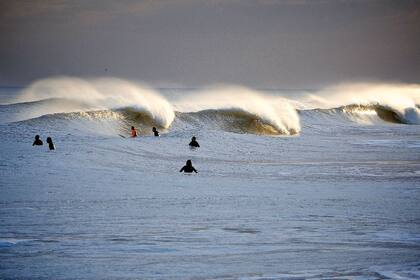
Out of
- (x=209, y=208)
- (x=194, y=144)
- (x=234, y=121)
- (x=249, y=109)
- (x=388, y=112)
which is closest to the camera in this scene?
(x=209, y=208)

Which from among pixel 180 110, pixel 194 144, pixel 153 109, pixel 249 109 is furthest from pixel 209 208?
pixel 180 110

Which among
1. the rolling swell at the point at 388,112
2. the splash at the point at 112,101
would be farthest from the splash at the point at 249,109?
the rolling swell at the point at 388,112

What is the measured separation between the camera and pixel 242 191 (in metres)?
13.3

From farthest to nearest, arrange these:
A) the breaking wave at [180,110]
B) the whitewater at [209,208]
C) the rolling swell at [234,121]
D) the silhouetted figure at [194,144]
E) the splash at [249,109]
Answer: the splash at [249,109] → the rolling swell at [234,121] → the breaking wave at [180,110] → the silhouetted figure at [194,144] → the whitewater at [209,208]

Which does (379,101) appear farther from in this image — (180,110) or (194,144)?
(194,144)

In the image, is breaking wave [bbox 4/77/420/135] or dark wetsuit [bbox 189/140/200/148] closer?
dark wetsuit [bbox 189/140/200/148]

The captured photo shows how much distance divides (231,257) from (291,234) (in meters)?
1.64

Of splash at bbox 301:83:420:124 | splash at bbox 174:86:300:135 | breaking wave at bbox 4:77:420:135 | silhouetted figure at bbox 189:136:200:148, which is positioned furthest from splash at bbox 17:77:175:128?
splash at bbox 301:83:420:124

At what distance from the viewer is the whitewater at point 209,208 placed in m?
7.27

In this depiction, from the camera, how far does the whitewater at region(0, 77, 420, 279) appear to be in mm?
7273

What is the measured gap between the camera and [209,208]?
11047mm

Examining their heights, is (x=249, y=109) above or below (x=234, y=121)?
above

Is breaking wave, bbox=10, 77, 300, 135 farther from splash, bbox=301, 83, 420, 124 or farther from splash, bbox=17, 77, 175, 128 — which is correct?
splash, bbox=301, 83, 420, 124

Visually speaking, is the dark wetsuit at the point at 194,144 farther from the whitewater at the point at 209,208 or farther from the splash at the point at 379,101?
the splash at the point at 379,101
